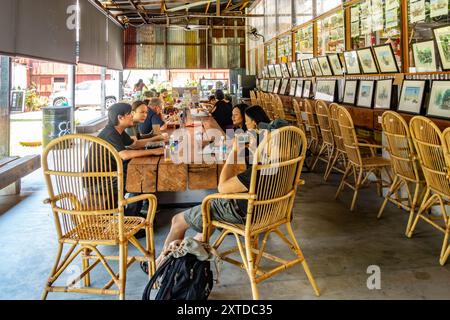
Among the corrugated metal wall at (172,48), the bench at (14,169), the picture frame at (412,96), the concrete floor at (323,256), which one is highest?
the corrugated metal wall at (172,48)

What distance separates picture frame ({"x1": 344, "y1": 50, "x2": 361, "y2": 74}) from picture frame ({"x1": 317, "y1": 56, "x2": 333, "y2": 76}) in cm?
74

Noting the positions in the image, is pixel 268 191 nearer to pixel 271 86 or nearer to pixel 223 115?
pixel 223 115

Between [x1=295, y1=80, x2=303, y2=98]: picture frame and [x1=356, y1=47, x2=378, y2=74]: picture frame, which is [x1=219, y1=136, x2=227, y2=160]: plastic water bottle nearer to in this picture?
[x1=356, y1=47, x2=378, y2=74]: picture frame

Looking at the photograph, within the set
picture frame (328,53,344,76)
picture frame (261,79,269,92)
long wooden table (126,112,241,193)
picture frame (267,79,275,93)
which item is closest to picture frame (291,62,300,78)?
picture frame (267,79,275,93)

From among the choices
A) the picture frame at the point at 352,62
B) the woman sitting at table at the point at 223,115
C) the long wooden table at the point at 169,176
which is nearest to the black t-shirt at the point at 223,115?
the woman sitting at table at the point at 223,115

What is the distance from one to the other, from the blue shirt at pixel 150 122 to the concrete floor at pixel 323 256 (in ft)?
4.88

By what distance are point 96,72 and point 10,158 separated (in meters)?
14.6

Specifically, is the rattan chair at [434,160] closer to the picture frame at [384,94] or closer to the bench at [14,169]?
the picture frame at [384,94]

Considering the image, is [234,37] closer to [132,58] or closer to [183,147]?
[132,58]

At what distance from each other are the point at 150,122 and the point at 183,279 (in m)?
3.48

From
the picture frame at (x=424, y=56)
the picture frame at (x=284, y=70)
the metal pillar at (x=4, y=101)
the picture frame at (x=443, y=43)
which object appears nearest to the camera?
the picture frame at (x=443, y=43)

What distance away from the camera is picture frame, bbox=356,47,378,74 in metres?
5.04

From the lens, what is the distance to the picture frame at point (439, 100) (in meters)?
3.58
